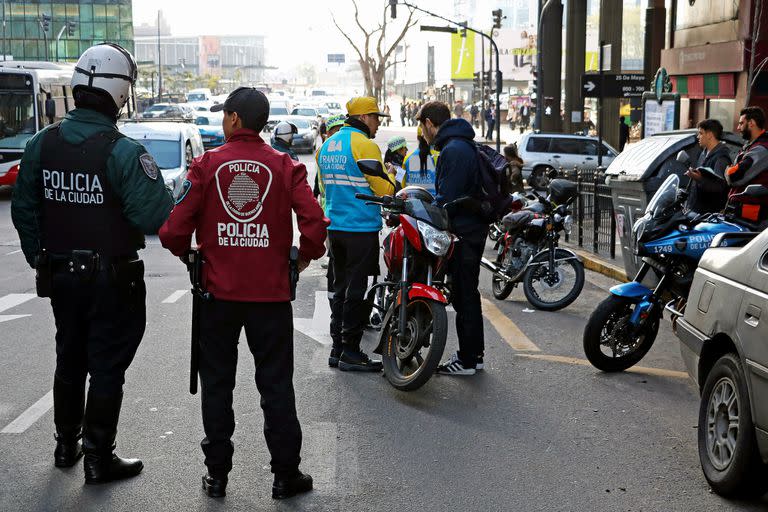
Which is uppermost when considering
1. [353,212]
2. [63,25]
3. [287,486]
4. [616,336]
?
[63,25]

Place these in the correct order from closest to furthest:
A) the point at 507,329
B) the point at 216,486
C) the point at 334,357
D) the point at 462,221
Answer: the point at 216,486
the point at 462,221
the point at 334,357
the point at 507,329

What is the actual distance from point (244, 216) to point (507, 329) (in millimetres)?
4943

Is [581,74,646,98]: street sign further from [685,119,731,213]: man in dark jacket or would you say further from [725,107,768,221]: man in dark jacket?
[725,107,768,221]: man in dark jacket

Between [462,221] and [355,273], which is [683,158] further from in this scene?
[355,273]

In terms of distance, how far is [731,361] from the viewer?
16.9 feet

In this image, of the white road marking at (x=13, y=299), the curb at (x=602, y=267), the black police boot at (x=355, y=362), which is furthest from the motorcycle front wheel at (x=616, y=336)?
the white road marking at (x=13, y=299)

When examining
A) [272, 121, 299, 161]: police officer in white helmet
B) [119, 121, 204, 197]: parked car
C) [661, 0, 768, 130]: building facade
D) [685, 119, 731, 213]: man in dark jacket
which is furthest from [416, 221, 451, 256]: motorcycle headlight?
[661, 0, 768, 130]: building facade

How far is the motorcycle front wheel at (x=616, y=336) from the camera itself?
24.3 feet

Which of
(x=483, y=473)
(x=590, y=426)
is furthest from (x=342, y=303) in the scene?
(x=483, y=473)

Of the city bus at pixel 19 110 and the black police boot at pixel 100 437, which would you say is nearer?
the black police boot at pixel 100 437

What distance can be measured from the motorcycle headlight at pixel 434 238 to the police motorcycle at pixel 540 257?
3.62m

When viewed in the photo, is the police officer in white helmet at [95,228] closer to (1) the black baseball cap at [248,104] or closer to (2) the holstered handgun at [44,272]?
(2) the holstered handgun at [44,272]

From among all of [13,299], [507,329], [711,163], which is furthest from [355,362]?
[711,163]

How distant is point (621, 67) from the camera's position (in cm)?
4028
